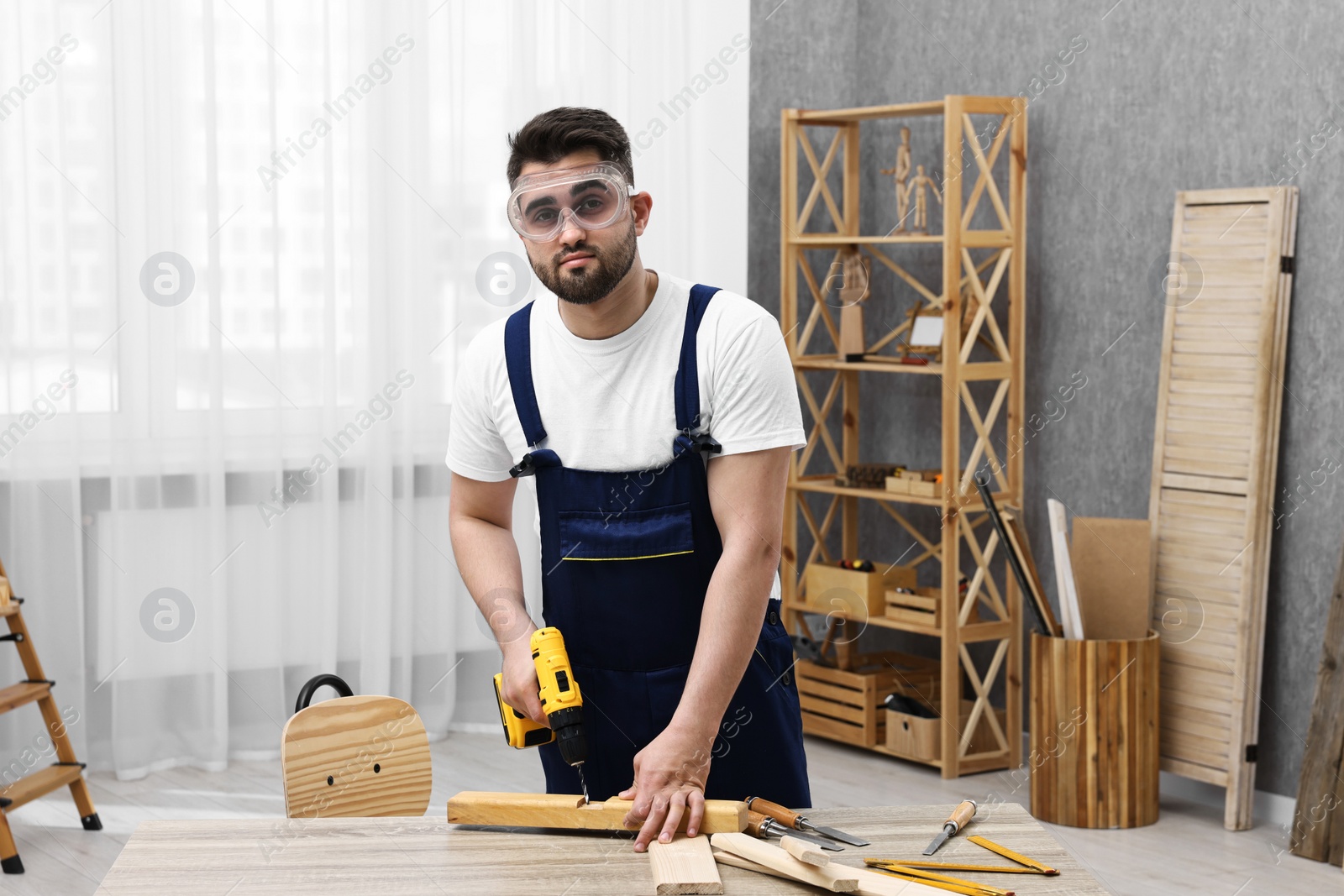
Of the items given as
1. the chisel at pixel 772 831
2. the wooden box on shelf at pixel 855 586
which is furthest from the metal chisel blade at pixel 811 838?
the wooden box on shelf at pixel 855 586

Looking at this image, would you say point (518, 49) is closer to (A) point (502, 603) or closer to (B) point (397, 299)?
(B) point (397, 299)

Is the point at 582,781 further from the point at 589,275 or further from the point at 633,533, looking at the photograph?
the point at 589,275

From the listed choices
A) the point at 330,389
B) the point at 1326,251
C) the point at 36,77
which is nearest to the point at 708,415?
the point at 1326,251

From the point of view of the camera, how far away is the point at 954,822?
1695 mm

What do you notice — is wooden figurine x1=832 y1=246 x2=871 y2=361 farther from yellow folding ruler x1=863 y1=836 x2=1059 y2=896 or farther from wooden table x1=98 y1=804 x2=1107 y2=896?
yellow folding ruler x1=863 y1=836 x2=1059 y2=896

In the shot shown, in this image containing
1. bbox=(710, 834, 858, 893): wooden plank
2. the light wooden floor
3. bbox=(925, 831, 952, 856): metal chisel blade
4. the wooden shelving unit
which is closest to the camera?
bbox=(710, 834, 858, 893): wooden plank

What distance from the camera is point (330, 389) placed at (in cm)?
412

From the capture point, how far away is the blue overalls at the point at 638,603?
1.97m

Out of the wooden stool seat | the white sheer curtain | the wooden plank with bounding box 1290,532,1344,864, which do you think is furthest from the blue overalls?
the white sheer curtain

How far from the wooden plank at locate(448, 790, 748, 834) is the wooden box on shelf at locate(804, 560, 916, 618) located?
2.53m

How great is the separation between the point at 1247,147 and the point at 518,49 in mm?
2112

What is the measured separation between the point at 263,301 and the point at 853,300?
1762mm

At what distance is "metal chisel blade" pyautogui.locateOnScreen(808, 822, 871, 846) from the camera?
5.42 feet

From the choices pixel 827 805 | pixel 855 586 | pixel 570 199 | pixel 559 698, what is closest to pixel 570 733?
pixel 559 698
